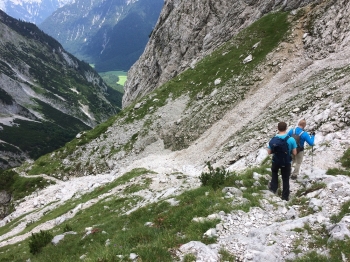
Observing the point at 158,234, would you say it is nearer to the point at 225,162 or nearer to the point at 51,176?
the point at 225,162

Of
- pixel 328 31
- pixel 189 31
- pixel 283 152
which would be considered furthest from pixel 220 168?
pixel 189 31

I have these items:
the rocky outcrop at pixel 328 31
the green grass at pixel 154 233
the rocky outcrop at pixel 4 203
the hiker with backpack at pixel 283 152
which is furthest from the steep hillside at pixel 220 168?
the rocky outcrop at pixel 4 203

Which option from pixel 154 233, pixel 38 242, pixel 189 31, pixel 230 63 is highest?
pixel 189 31

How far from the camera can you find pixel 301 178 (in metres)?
15.6

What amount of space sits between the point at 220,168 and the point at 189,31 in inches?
2885

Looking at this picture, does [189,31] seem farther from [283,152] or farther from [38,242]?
[38,242]

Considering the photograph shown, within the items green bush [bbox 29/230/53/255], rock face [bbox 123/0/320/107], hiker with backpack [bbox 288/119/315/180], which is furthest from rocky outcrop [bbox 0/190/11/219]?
rock face [bbox 123/0/320/107]

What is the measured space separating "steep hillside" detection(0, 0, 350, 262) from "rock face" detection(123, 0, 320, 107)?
2539 millimetres

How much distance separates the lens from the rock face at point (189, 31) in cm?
7553

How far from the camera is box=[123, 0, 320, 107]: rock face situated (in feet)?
248

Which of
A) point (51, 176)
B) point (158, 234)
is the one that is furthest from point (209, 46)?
point (158, 234)

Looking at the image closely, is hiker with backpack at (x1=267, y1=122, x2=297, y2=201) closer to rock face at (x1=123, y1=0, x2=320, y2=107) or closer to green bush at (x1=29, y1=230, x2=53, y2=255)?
green bush at (x1=29, y1=230, x2=53, y2=255)

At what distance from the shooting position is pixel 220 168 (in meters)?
27.2

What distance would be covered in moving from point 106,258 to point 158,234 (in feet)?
9.06
